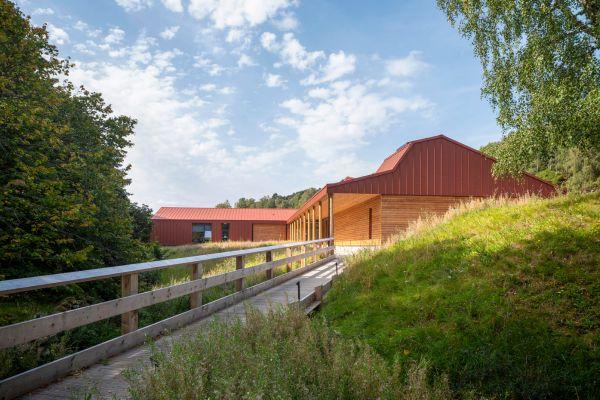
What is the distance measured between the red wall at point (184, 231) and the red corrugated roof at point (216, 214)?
0.40 m

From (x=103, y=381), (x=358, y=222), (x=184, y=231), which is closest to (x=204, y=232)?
(x=184, y=231)

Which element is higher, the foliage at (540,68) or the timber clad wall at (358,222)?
the foliage at (540,68)

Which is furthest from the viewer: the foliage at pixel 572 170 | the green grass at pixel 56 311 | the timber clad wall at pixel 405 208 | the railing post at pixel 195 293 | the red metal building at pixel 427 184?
the foliage at pixel 572 170

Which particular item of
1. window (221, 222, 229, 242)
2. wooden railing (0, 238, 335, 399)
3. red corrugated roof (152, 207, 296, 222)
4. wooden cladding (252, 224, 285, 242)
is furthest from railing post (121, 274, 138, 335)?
wooden cladding (252, 224, 285, 242)

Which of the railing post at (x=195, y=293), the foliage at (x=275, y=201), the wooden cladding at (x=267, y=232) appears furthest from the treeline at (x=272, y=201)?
the railing post at (x=195, y=293)

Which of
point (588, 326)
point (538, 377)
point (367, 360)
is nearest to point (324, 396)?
point (367, 360)

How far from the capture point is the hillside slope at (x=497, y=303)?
5.44 meters

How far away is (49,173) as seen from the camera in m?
8.30

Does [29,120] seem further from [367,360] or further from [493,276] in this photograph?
[493,276]

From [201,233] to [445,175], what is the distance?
2557 centimetres

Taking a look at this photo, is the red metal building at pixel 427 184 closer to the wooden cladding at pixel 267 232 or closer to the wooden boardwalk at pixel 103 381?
the wooden boardwalk at pixel 103 381

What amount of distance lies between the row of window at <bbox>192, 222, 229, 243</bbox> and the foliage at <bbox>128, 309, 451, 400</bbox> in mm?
35577

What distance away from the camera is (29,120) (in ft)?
25.0

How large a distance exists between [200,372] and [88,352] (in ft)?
4.85
